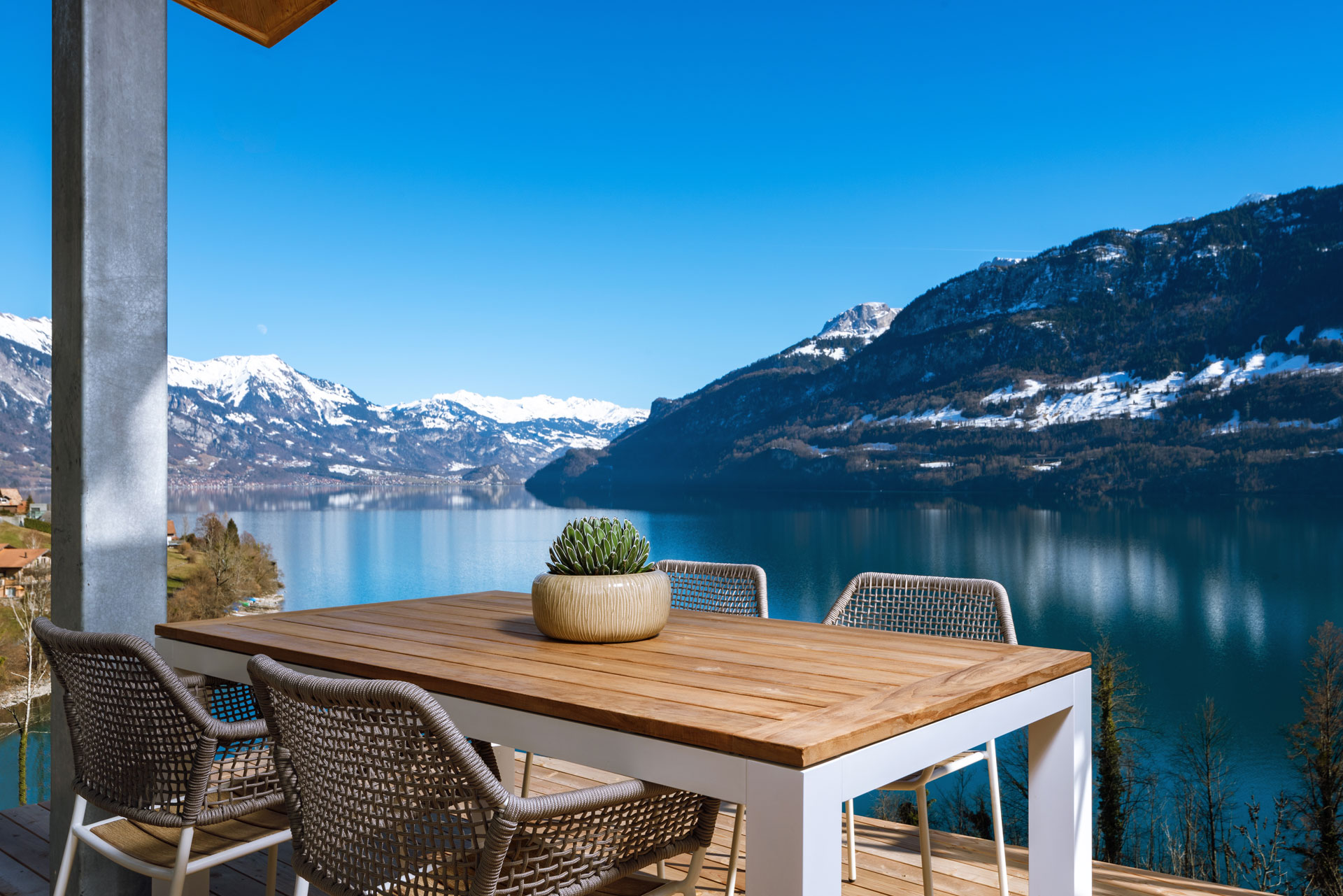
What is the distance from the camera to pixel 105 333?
2.06 metres

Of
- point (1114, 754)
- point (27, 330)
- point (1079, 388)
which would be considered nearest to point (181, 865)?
point (27, 330)

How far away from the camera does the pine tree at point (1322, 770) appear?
17.5 m

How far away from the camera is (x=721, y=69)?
68.3 m

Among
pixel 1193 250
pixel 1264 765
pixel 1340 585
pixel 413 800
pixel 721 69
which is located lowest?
pixel 1264 765

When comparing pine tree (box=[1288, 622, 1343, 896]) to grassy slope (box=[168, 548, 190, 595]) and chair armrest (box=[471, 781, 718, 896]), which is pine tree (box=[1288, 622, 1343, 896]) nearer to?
chair armrest (box=[471, 781, 718, 896])

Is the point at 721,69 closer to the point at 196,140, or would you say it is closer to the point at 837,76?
the point at 837,76

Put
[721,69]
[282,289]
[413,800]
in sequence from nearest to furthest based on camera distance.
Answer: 1. [413,800]
2. [721,69]
3. [282,289]

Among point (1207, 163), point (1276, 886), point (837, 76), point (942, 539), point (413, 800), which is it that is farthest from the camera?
point (1207, 163)

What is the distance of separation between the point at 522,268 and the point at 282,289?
45.8 meters

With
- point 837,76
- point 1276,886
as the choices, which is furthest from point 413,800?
point 837,76

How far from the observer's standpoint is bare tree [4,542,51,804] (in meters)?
4.09

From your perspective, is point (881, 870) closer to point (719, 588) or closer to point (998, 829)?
point (998, 829)

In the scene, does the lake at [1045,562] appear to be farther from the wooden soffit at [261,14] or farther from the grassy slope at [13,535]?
the wooden soffit at [261,14]

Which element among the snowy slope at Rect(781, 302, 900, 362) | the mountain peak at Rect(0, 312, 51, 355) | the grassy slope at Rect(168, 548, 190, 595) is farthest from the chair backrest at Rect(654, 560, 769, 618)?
the snowy slope at Rect(781, 302, 900, 362)
